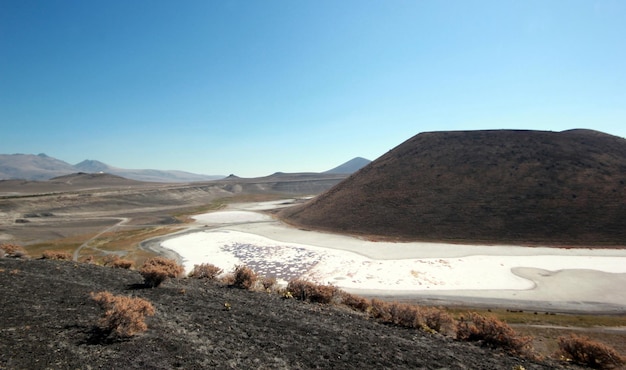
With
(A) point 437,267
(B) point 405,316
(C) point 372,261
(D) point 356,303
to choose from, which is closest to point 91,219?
(C) point 372,261

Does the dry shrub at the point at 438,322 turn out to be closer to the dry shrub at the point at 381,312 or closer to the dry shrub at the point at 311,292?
the dry shrub at the point at 381,312

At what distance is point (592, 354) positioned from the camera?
10.9 meters

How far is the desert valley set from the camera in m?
9.65

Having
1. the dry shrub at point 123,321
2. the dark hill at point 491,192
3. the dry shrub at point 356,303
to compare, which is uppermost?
the dark hill at point 491,192

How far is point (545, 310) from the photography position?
69.9ft

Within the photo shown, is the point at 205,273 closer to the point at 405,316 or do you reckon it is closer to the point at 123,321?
the point at 123,321

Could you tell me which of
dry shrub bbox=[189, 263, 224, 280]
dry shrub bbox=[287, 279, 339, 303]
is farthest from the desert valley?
dry shrub bbox=[189, 263, 224, 280]

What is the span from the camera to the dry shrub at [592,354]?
34.8ft

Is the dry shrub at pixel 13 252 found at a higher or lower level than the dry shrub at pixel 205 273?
higher

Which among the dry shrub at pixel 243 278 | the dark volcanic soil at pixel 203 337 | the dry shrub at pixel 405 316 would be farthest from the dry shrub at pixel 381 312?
the dry shrub at pixel 243 278

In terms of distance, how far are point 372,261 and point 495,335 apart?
22455 mm

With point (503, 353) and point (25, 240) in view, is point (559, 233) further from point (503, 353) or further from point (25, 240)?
point (25, 240)

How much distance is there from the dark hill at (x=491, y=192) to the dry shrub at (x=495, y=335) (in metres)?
33.3

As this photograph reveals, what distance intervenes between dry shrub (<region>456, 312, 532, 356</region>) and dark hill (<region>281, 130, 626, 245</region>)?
33266 mm
